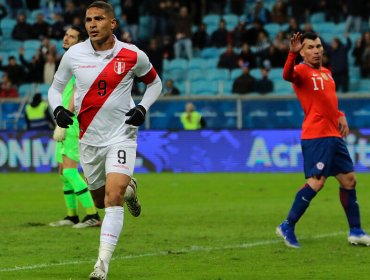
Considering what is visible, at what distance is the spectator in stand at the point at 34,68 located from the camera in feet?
92.9

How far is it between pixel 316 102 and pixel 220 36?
1823 centimetres

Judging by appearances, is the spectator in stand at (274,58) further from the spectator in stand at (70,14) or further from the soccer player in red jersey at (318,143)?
the soccer player in red jersey at (318,143)

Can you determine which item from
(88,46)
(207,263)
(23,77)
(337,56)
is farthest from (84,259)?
(23,77)

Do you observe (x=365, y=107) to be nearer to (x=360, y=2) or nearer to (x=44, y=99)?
(x=360, y=2)

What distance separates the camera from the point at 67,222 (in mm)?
13438

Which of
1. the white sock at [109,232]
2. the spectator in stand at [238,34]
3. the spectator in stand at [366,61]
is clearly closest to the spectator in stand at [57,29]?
the spectator in stand at [238,34]

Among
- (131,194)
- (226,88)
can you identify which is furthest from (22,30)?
(131,194)

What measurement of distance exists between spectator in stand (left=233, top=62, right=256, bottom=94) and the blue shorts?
46.7 ft

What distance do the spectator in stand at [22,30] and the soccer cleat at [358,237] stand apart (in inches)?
844

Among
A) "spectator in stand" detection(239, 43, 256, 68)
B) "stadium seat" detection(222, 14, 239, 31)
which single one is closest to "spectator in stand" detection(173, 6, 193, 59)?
"stadium seat" detection(222, 14, 239, 31)

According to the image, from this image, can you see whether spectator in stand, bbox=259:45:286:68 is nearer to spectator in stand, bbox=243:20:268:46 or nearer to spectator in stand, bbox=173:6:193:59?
spectator in stand, bbox=243:20:268:46

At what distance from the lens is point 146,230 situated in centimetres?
1272

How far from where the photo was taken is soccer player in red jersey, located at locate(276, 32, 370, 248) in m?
11.0

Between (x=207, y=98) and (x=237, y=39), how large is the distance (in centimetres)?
467
